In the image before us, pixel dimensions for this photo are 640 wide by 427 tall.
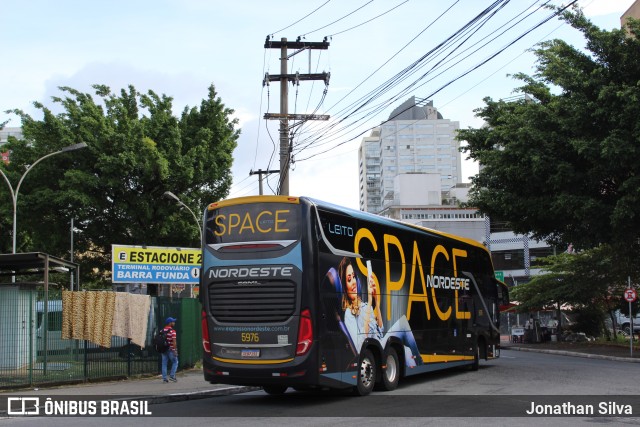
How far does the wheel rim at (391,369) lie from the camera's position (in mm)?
14949

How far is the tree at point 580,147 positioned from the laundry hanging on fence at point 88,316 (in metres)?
13.9

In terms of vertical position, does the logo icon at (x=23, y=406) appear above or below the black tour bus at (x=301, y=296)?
below

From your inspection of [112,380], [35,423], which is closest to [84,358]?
[112,380]

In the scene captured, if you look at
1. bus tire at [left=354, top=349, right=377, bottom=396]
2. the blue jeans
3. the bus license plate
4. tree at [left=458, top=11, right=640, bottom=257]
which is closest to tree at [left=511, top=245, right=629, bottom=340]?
tree at [left=458, top=11, right=640, bottom=257]

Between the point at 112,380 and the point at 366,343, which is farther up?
the point at 366,343

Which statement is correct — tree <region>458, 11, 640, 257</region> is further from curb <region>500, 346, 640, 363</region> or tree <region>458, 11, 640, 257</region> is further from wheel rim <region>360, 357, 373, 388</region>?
wheel rim <region>360, 357, 373, 388</region>

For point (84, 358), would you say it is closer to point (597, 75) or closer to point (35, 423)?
point (35, 423)

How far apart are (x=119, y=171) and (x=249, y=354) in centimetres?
2050

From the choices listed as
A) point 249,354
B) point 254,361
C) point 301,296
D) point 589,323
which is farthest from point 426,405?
point 589,323

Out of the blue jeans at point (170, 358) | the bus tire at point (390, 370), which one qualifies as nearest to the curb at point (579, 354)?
the bus tire at point (390, 370)

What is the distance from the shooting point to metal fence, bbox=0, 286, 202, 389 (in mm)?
16031

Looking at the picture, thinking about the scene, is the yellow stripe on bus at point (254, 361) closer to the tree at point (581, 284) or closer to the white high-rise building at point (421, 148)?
the tree at point (581, 284)

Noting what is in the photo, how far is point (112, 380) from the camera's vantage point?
18.0m

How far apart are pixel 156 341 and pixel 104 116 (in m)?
18.5
